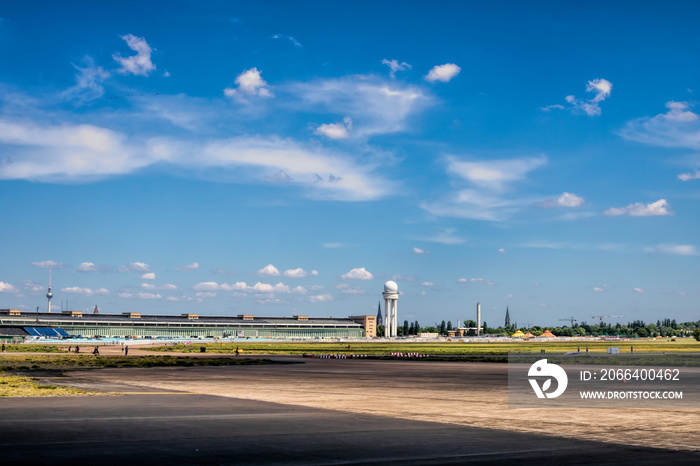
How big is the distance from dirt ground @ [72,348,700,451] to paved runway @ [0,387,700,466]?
2.02m

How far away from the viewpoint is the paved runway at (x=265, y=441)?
1734 cm

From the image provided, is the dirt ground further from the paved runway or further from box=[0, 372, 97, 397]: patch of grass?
box=[0, 372, 97, 397]: patch of grass

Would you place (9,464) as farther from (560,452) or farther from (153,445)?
(560,452)

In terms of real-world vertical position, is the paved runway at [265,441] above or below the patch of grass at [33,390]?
above

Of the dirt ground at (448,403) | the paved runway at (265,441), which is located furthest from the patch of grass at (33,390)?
the paved runway at (265,441)

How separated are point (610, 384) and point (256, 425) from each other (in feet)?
97.3

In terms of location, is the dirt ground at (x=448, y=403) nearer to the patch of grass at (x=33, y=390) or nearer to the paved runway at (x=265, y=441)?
the paved runway at (x=265, y=441)

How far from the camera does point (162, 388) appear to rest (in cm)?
4194

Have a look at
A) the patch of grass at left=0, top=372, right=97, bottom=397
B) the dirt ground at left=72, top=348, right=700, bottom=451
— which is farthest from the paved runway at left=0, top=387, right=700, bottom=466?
the patch of grass at left=0, top=372, right=97, bottom=397

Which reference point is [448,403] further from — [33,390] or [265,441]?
[33,390]

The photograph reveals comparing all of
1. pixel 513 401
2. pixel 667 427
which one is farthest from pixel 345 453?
pixel 513 401

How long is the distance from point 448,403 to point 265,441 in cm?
1455

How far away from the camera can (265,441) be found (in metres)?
20.5

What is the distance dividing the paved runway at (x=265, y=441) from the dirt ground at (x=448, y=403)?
2.02m
